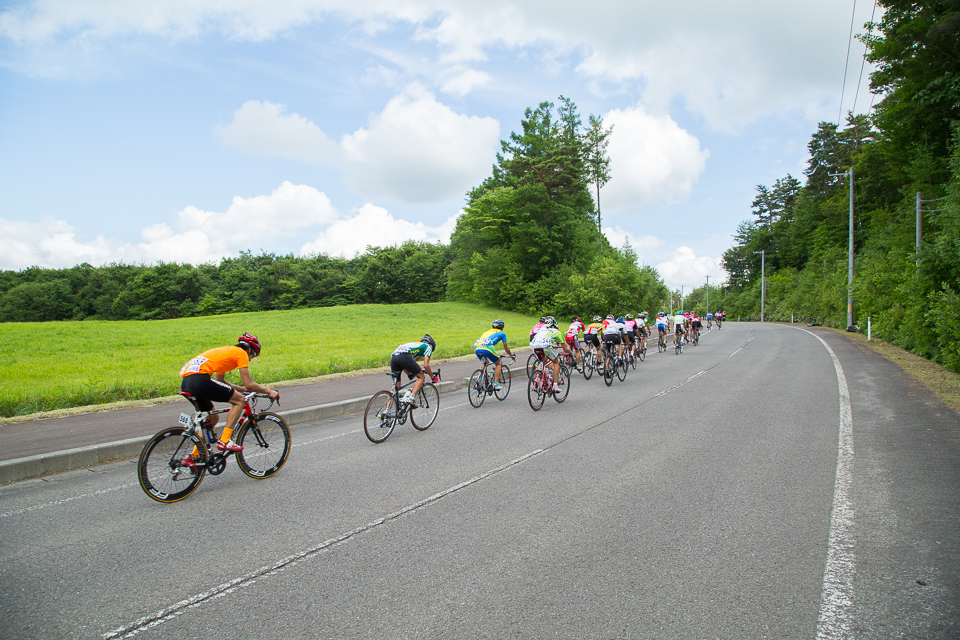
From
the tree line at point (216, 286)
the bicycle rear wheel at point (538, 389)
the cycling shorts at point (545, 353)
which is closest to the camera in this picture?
the bicycle rear wheel at point (538, 389)

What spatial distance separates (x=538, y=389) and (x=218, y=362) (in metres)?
5.86

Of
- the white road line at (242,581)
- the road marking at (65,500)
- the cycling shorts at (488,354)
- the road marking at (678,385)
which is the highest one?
the cycling shorts at (488,354)

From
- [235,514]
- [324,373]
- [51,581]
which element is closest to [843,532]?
[235,514]

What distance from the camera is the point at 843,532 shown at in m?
4.04

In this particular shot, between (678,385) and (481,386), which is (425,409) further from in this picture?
(678,385)

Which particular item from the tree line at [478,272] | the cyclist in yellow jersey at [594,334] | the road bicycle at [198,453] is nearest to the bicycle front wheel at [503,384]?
the cyclist in yellow jersey at [594,334]

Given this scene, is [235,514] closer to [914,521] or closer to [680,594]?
[680,594]

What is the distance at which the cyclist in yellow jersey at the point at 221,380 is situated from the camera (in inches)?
211

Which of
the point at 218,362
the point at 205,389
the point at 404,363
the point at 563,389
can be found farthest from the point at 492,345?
the point at 205,389

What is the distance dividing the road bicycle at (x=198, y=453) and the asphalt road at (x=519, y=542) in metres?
0.19

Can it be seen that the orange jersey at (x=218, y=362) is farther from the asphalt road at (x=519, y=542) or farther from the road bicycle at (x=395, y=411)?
the road bicycle at (x=395, y=411)

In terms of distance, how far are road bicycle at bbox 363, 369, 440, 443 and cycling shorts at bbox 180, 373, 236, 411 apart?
2.18 metres

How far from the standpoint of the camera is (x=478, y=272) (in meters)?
59.2

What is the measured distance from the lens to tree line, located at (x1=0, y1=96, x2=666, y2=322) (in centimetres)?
5031
